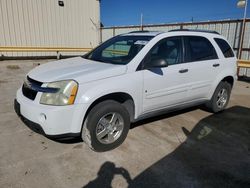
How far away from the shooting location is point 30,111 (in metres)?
2.99

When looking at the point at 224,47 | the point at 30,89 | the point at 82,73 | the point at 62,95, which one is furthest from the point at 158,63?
the point at 224,47

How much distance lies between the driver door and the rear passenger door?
6.3 inches

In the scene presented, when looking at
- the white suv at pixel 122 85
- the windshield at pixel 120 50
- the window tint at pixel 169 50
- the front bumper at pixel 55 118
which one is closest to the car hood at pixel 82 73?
the white suv at pixel 122 85

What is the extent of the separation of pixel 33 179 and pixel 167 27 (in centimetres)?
997

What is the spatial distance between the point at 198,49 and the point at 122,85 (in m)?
1.98

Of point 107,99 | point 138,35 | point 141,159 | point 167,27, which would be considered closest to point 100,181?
point 141,159

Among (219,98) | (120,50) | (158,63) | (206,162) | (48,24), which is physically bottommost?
(206,162)

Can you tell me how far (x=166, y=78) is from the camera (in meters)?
3.77

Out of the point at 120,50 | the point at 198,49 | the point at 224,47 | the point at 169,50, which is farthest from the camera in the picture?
the point at 224,47

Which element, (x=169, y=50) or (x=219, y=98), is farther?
(x=219, y=98)

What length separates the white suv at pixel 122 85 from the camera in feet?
9.58

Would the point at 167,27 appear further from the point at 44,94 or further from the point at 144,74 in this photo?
the point at 44,94

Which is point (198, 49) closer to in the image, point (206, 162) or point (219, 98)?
point (219, 98)

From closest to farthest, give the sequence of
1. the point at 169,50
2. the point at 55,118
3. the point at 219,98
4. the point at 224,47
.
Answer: the point at 55,118, the point at 169,50, the point at 224,47, the point at 219,98
